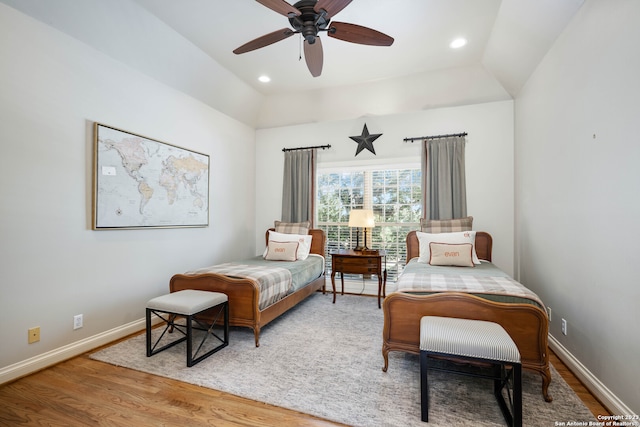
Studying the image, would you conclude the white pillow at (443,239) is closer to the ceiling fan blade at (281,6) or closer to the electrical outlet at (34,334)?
the ceiling fan blade at (281,6)

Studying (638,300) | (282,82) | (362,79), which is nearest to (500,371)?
(638,300)

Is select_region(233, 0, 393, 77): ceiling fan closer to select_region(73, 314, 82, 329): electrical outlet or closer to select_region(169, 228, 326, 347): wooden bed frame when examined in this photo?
select_region(169, 228, 326, 347): wooden bed frame

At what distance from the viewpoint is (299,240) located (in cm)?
412

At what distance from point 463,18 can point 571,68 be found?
1.08 meters

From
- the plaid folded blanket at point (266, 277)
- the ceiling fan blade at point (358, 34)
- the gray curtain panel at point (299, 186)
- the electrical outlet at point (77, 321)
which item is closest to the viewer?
the ceiling fan blade at point (358, 34)

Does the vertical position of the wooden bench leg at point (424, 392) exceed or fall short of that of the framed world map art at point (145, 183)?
it falls short

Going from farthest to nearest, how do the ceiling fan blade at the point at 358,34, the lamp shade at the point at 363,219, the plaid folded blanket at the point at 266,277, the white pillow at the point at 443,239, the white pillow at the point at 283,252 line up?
1. the lamp shade at the point at 363,219
2. the white pillow at the point at 283,252
3. the white pillow at the point at 443,239
4. the plaid folded blanket at the point at 266,277
5. the ceiling fan blade at the point at 358,34

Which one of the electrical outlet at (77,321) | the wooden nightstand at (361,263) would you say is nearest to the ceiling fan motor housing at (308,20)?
the wooden nightstand at (361,263)

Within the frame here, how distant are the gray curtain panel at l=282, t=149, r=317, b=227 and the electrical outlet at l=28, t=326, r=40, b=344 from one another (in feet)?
10.3

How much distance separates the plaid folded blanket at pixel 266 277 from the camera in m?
2.76

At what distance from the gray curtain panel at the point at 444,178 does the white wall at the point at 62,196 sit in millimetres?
3358

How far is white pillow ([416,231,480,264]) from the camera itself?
3424 millimetres

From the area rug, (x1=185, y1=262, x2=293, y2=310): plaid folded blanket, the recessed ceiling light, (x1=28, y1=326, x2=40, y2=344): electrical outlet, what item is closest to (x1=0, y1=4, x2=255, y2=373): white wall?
(x1=28, y1=326, x2=40, y2=344): electrical outlet

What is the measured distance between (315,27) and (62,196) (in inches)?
97.4
